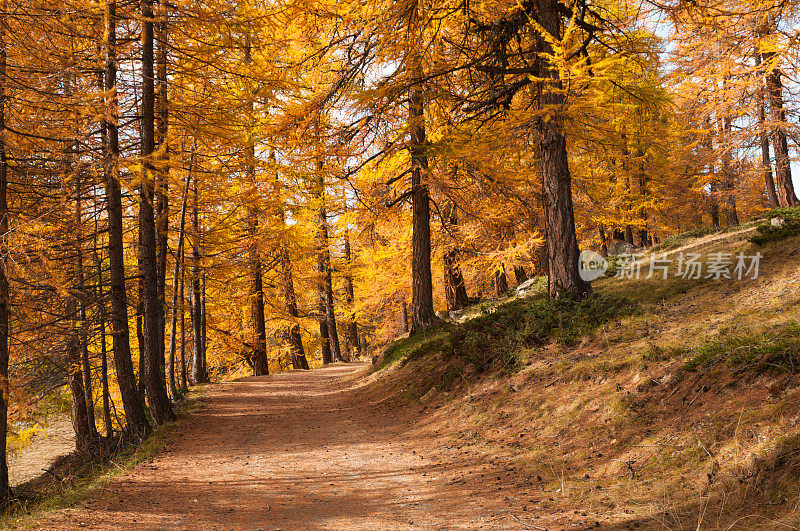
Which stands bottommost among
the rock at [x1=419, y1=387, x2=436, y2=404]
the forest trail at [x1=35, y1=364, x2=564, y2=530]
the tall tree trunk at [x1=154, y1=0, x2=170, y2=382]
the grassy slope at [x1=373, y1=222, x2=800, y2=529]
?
the forest trail at [x1=35, y1=364, x2=564, y2=530]

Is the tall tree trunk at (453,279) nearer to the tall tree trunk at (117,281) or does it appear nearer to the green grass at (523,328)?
the green grass at (523,328)

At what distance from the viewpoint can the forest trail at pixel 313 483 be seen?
4723 millimetres

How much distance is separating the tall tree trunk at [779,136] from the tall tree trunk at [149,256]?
1677cm

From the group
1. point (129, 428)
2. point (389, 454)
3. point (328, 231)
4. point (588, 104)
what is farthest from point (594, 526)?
point (328, 231)

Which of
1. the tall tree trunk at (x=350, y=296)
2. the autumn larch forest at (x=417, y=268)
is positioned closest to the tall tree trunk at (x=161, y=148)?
the autumn larch forest at (x=417, y=268)

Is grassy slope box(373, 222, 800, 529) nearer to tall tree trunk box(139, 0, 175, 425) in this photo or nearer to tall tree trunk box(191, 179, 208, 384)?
tall tree trunk box(139, 0, 175, 425)

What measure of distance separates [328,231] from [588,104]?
56.0 feet

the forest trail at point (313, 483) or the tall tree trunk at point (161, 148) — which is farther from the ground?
the tall tree trunk at point (161, 148)

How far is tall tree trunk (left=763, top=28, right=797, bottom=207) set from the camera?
15.2m

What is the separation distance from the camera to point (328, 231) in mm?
23031

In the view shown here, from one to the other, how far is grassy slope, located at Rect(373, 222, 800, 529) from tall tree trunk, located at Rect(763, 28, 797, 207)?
7.91 metres

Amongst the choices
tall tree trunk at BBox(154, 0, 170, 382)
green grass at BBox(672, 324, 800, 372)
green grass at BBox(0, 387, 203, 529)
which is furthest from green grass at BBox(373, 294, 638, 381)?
tall tree trunk at BBox(154, 0, 170, 382)

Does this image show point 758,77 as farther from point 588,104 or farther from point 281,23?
point 281,23

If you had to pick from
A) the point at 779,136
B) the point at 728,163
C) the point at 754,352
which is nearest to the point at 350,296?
the point at 728,163
